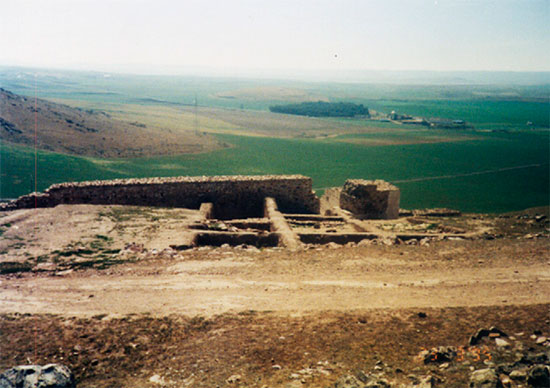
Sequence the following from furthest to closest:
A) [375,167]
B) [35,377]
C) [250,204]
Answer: [375,167] → [250,204] → [35,377]

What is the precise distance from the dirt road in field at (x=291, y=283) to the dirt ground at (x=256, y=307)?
0.05 meters

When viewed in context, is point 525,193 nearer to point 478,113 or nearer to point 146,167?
point 146,167

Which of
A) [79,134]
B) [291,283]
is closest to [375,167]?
[79,134]

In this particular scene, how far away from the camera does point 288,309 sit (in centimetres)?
951

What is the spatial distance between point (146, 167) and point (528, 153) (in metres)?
62.3

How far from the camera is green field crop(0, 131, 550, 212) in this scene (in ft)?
143

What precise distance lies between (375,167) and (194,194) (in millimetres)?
45732

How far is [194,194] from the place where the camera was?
21.4 m

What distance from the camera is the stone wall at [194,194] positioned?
20.1 meters

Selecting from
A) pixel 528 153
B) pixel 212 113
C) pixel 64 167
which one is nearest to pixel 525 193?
pixel 528 153

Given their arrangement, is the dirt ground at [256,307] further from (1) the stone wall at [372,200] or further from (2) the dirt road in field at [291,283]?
(1) the stone wall at [372,200]

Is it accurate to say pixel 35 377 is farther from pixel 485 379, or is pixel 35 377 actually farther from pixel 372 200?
pixel 372 200

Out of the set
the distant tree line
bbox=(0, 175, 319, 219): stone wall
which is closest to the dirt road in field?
bbox=(0, 175, 319, 219): stone wall

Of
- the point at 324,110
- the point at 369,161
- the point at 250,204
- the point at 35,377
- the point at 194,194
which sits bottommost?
the point at 369,161
